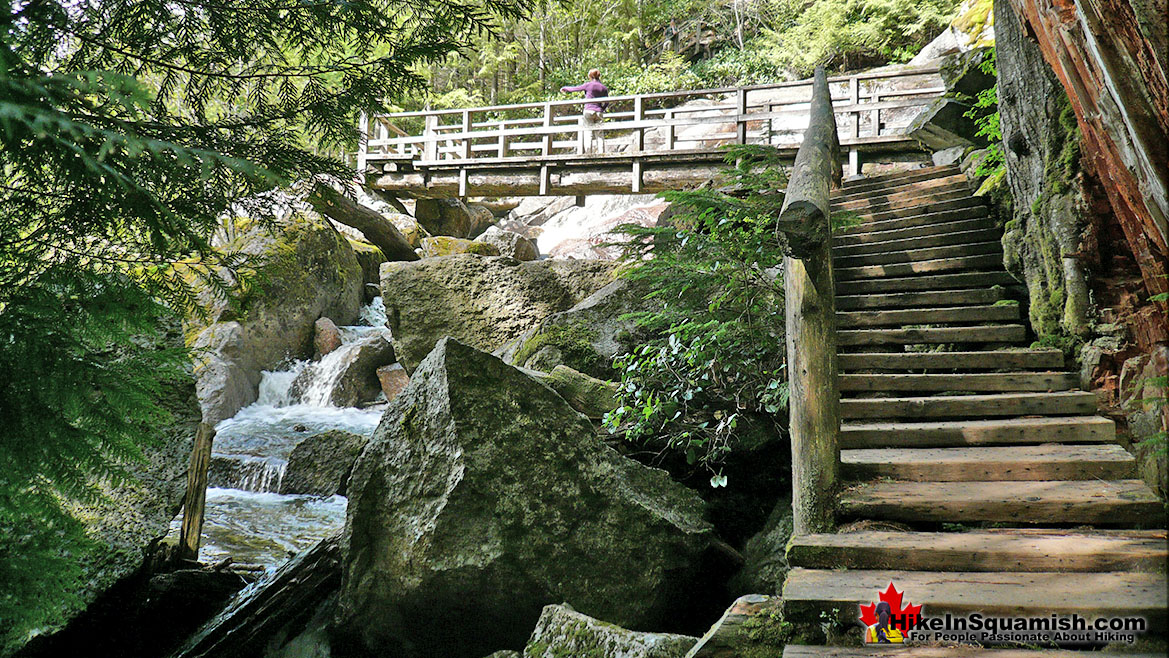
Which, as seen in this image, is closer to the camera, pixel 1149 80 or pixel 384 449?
pixel 1149 80

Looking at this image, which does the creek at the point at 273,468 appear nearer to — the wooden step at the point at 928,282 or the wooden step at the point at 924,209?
the wooden step at the point at 928,282

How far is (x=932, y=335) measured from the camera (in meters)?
4.43

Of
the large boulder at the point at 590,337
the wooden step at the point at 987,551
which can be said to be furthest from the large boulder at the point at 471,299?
the wooden step at the point at 987,551

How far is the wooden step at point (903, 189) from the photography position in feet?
21.0

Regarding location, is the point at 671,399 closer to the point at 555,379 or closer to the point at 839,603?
the point at 555,379

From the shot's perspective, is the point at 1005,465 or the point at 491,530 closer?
the point at 1005,465

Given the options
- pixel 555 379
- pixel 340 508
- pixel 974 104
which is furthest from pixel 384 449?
pixel 974 104

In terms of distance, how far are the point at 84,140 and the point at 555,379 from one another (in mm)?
3507

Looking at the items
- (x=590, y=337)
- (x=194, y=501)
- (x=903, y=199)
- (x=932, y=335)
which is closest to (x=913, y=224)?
(x=903, y=199)

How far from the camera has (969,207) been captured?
18.9 feet

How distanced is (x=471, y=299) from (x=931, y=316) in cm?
482

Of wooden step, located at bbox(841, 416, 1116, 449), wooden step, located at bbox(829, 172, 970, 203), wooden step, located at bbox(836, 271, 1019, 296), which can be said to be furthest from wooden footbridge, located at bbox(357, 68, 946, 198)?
wooden step, located at bbox(841, 416, 1116, 449)

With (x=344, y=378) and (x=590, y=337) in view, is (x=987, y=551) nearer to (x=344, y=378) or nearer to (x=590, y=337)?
(x=590, y=337)

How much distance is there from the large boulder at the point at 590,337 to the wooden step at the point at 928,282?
4.82 ft
